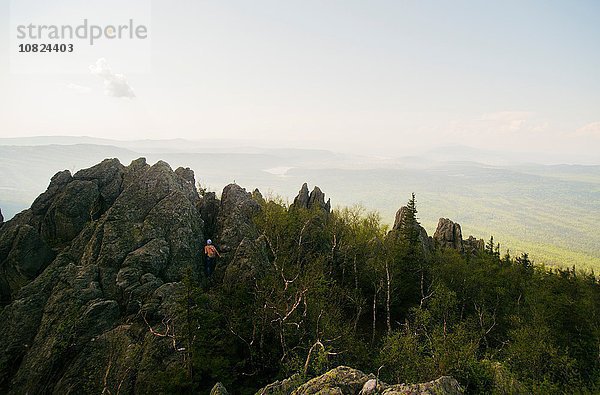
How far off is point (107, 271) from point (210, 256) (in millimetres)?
10439

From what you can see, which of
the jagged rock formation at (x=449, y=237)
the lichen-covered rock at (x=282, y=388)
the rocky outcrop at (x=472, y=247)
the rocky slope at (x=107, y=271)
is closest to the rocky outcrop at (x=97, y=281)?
the rocky slope at (x=107, y=271)

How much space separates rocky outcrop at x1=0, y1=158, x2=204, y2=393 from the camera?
27188 mm

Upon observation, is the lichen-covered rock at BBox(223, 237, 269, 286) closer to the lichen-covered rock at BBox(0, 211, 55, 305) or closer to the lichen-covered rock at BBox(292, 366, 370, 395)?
the lichen-covered rock at BBox(292, 366, 370, 395)

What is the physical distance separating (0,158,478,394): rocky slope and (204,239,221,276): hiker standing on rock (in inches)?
44.8

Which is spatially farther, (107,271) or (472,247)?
(472,247)

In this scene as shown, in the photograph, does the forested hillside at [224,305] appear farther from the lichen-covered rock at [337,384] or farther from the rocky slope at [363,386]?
the rocky slope at [363,386]

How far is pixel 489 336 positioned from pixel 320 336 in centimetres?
3229

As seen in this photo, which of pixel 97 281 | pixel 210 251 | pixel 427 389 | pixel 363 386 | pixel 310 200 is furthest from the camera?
pixel 310 200

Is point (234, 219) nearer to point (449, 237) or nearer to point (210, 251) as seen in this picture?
point (210, 251)

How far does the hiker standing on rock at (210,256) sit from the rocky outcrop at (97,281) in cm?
136

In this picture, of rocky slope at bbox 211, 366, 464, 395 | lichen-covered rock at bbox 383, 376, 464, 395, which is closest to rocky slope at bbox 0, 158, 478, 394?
rocky slope at bbox 211, 366, 464, 395

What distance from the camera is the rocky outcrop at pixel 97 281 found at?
27.2 metres

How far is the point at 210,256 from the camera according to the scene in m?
38.8

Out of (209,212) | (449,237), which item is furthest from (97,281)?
(449,237)
